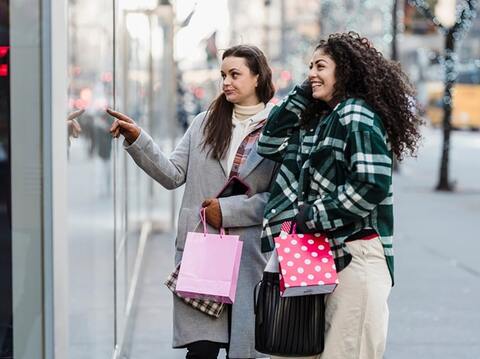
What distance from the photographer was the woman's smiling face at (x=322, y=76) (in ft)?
11.8

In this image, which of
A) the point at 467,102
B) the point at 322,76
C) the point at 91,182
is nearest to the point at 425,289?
the point at 91,182

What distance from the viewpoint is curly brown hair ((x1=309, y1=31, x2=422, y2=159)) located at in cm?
353

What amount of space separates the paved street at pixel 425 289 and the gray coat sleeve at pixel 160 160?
0.98 m

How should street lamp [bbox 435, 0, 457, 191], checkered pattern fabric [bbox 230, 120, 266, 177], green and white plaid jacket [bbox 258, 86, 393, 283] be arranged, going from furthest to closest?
street lamp [bbox 435, 0, 457, 191] → checkered pattern fabric [bbox 230, 120, 266, 177] → green and white plaid jacket [bbox 258, 86, 393, 283]

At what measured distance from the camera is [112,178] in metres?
5.16

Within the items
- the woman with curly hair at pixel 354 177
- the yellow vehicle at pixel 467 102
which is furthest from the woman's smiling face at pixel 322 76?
the yellow vehicle at pixel 467 102

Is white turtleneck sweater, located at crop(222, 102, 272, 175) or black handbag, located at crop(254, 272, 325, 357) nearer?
black handbag, located at crop(254, 272, 325, 357)

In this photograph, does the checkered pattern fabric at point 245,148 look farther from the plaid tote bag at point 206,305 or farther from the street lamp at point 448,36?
the street lamp at point 448,36

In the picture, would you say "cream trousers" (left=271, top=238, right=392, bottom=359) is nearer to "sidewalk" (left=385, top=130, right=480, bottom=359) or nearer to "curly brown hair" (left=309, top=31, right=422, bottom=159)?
"curly brown hair" (left=309, top=31, right=422, bottom=159)

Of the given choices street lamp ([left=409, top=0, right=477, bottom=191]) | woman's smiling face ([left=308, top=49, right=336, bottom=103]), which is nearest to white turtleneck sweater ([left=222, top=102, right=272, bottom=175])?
woman's smiling face ([left=308, top=49, right=336, bottom=103])

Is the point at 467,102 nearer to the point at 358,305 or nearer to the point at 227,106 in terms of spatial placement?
the point at 227,106

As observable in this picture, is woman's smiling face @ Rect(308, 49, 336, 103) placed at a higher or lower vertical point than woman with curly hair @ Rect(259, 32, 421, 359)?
higher

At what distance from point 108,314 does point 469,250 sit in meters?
6.63

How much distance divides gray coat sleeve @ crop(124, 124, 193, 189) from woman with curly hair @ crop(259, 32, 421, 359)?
0.65 m
